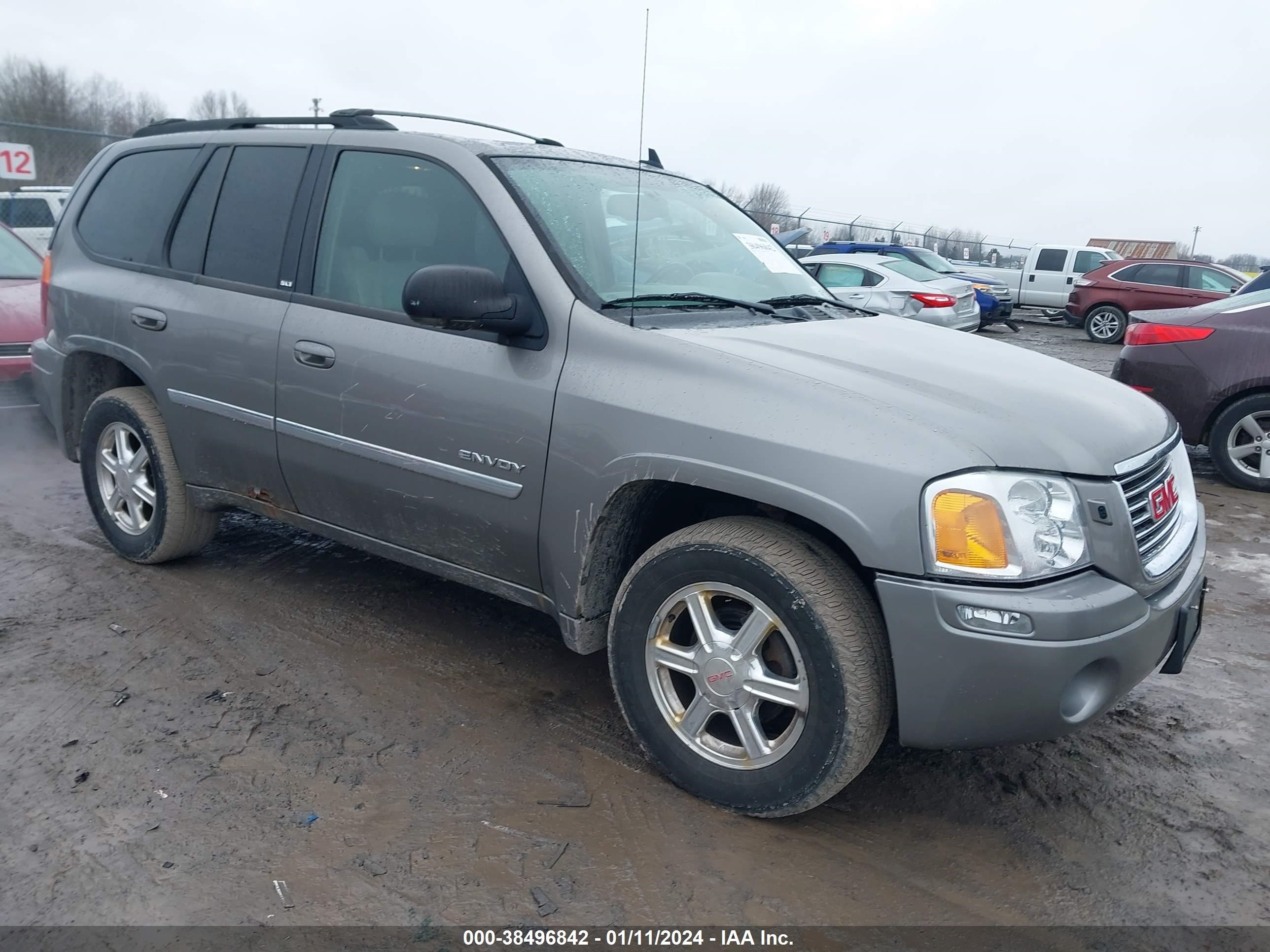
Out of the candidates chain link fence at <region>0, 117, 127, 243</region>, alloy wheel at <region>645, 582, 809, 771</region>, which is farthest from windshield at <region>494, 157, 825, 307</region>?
chain link fence at <region>0, 117, 127, 243</region>

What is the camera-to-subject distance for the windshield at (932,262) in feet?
55.9

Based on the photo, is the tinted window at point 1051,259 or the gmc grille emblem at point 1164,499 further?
the tinted window at point 1051,259

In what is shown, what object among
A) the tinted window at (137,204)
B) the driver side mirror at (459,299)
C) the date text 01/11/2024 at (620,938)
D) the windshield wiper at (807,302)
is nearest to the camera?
the date text 01/11/2024 at (620,938)

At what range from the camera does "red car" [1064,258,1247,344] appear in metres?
16.4

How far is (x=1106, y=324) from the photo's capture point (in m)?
17.6

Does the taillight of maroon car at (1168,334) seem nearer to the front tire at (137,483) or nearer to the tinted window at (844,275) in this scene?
the front tire at (137,483)

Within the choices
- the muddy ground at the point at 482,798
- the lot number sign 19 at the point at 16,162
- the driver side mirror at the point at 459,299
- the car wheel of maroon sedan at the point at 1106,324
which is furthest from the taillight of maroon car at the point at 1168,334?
the lot number sign 19 at the point at 16,162

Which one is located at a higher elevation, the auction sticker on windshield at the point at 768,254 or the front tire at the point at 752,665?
the auction sticker on windshield at the point at 768,254

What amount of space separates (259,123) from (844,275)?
10461mm

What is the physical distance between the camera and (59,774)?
2.92 metres

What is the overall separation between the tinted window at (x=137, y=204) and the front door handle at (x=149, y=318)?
219 mm

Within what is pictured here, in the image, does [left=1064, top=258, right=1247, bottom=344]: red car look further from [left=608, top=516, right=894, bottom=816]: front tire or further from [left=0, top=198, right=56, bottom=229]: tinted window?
[left=0, top=198, right=56, bottom=229]: tinted window

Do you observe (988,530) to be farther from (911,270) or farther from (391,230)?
(911,270)

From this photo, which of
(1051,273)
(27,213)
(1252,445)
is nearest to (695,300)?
(1252,445)
